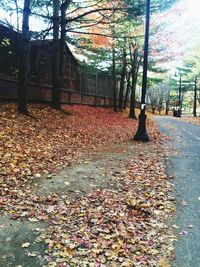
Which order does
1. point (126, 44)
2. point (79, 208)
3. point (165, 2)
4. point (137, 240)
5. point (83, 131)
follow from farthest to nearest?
point (126, 44)
point (165, 2)
point (83, 131)
point (79, 208)
point (137, 240)

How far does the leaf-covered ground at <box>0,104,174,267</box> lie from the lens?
4359 mm

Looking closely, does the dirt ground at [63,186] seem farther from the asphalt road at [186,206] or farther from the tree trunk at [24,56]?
the tree trunk at [24,56]

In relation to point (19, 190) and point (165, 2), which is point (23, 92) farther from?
point (165, 2)

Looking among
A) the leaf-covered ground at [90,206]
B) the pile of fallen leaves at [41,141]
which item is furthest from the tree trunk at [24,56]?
the leaf-covered ground at [90,206]

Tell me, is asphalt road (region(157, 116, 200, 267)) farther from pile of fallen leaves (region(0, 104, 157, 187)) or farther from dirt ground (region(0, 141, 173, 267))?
pile of fallen leaves (region(0, 104, 157, 187))

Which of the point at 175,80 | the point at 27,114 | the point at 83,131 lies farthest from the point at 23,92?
the point at 175,80

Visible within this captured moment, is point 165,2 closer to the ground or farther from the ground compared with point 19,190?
farther from the ground

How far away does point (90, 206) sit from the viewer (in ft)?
19.3

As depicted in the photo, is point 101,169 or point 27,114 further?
point 27,114

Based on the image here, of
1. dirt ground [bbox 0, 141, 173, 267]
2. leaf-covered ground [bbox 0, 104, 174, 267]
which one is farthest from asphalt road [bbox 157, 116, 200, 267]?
dirt ground [bbox 0, 141, 173, 267]

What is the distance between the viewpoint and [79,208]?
577 cm

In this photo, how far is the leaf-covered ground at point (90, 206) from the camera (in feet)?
14.3

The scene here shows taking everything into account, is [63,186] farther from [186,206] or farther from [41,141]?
[41,141]

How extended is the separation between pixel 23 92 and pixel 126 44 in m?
14.9
